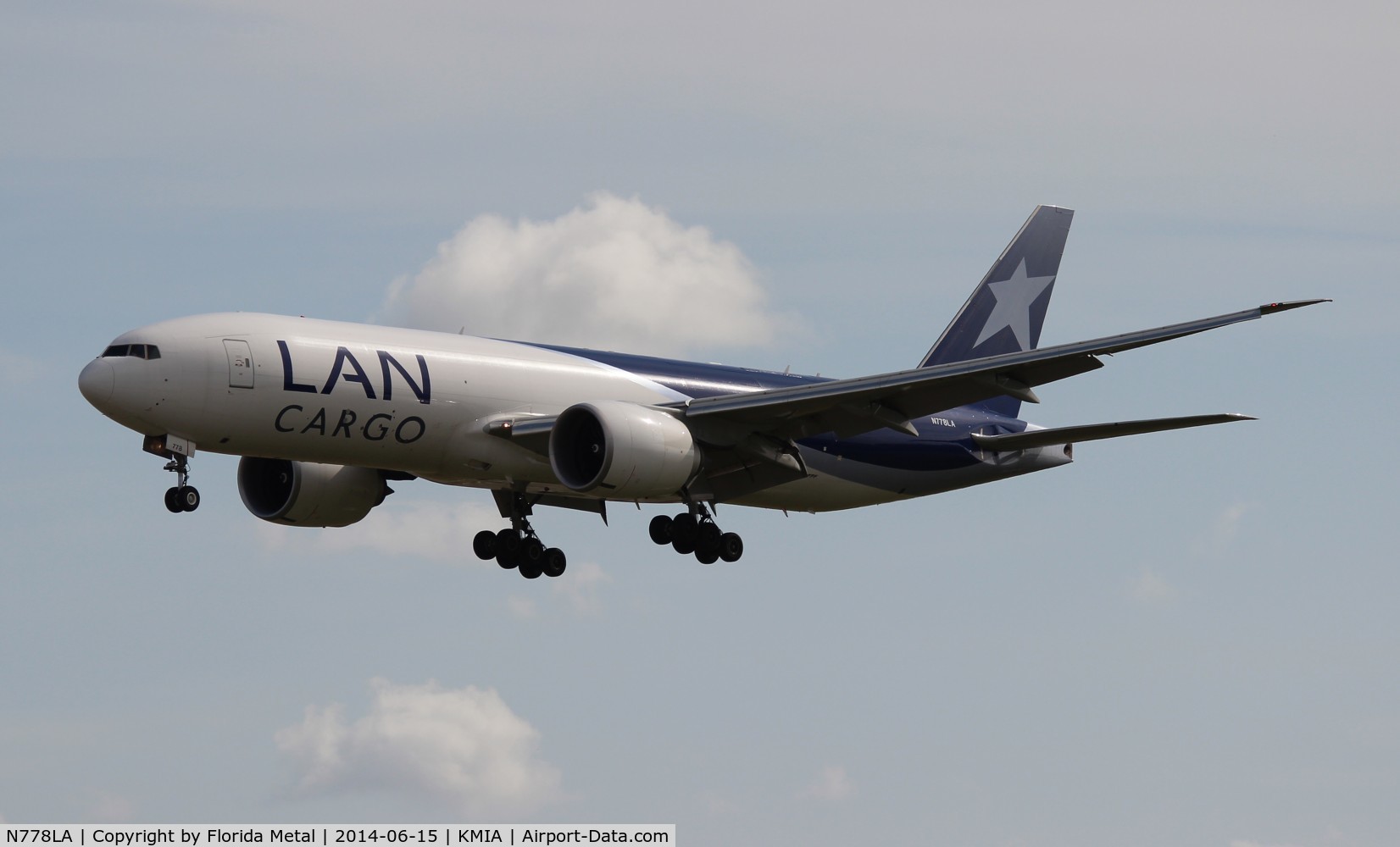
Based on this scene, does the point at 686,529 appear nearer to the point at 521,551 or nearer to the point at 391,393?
the point at 521,551

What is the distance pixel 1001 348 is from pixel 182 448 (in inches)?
901

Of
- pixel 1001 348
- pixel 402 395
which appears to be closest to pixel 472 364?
pixel 402 395

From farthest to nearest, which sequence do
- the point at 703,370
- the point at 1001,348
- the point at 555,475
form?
the point at 1001,348 < the point at 703,370 < the point at 555,475

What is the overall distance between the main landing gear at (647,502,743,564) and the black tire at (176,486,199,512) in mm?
10978

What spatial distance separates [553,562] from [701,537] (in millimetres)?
3796

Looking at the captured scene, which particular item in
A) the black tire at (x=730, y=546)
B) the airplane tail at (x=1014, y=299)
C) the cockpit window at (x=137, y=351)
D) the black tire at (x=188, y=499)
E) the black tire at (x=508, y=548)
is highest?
the airplane tail at (x=1014, y=299)

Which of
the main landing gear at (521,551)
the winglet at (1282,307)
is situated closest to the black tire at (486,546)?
the main landing gear at (521,551)

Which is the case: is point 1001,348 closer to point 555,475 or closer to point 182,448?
point 555,475

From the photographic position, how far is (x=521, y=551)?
42094 millimetres

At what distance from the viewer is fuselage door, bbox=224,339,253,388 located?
34906 millimetres

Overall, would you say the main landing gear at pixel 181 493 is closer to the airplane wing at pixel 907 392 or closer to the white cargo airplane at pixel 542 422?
the white cargo airplane at pixel 542 422

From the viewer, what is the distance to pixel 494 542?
42.3 m

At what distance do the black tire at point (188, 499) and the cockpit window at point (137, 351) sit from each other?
2.65m

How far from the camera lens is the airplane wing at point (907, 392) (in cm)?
3475
